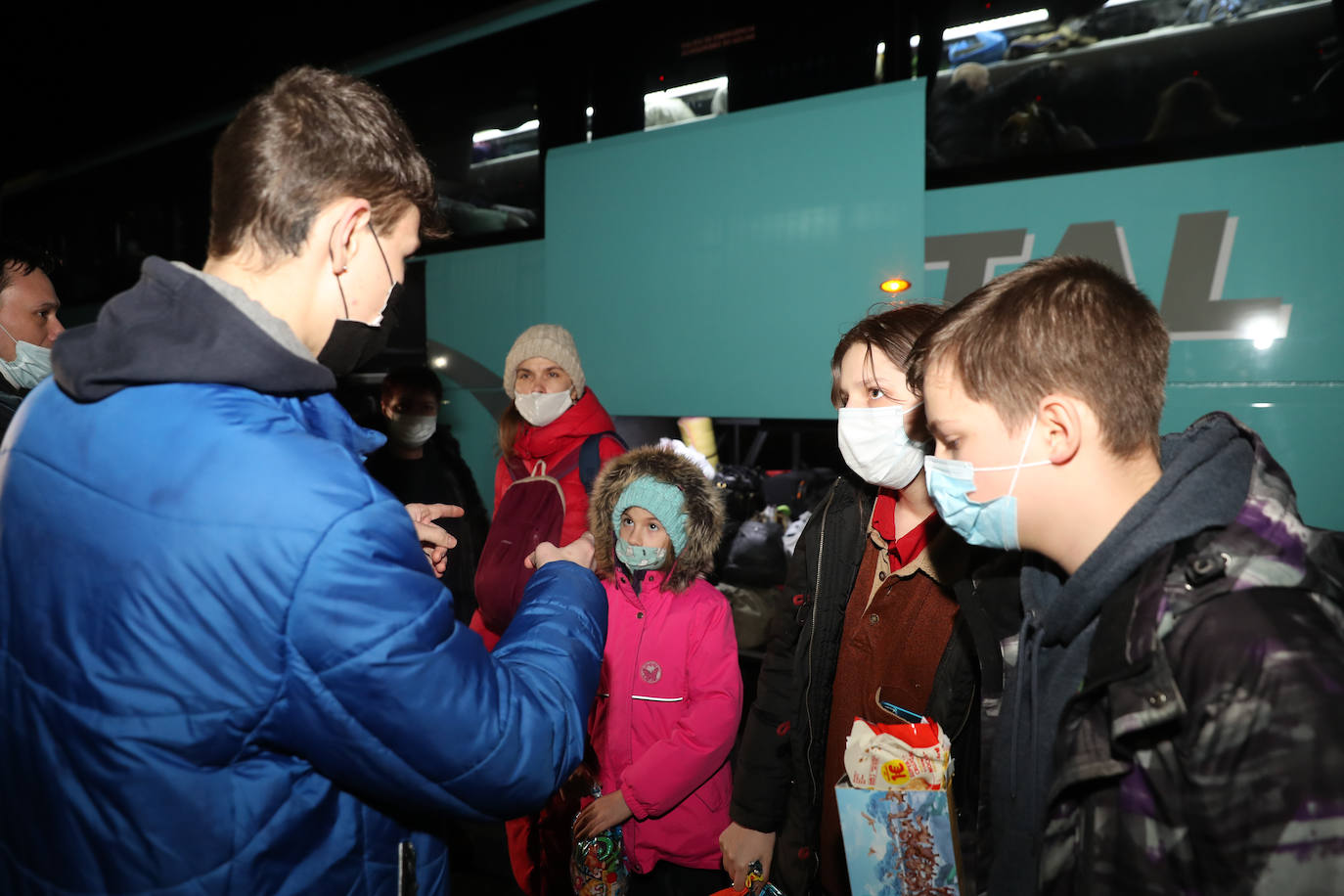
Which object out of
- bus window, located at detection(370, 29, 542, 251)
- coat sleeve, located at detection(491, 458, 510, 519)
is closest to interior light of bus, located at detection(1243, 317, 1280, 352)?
coat sleeve, located at detection(491, 458, 510, 519)

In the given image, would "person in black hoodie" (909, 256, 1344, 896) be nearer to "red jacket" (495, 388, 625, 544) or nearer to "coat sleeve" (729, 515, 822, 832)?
"coat sleeve" (729, 515, 822, 832)

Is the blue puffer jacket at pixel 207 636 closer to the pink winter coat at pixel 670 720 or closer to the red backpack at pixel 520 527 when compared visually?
the pink winter coat at pixel 670 720

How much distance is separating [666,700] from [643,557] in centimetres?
46

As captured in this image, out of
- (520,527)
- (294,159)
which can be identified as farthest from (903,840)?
(520,527)

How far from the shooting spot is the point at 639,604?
101 inches

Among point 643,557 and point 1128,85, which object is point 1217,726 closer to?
point 643,557

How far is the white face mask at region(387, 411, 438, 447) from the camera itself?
398 centimetres

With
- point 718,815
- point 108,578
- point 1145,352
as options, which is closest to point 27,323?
point 108,578

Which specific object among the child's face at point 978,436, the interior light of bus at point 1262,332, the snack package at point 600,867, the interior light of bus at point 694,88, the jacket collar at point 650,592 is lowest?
the snack package at point 600,867

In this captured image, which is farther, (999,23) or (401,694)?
(999,23)

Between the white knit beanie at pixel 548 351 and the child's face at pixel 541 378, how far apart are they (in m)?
0.02

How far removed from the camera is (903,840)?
143 centimetres

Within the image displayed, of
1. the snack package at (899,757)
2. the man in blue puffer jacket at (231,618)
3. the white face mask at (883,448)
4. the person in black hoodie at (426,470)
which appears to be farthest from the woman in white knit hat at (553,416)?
the man in blue puffer jacket at (231,618)

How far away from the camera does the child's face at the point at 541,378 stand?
364cm
